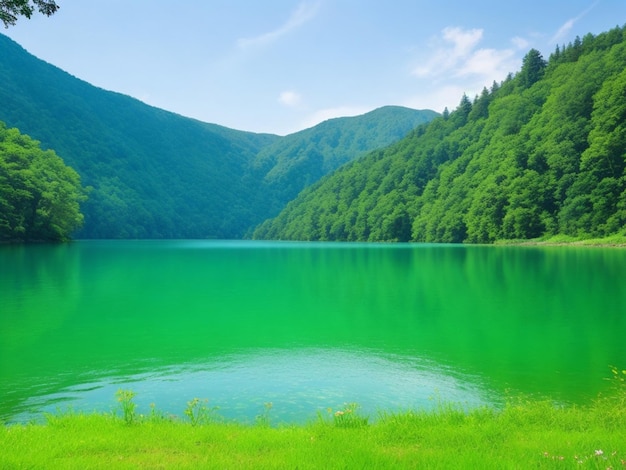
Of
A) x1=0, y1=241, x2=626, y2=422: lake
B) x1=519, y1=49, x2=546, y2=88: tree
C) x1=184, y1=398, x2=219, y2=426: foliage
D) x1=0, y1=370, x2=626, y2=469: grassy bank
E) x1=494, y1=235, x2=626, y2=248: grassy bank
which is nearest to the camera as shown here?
x1=0, y1=370, x2=626, y2=469: grassy bank

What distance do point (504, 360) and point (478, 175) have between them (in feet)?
381

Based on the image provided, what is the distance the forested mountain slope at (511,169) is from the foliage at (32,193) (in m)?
82.9

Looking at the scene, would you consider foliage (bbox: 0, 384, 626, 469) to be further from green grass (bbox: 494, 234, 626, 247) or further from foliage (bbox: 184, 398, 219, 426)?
green grass (bbox: 494, 234, 626, 247)

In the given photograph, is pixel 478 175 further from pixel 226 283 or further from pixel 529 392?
pixel 529 392

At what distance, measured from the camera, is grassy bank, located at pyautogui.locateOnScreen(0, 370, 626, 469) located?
19.4ft

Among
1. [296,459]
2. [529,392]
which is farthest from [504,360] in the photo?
[296,459]

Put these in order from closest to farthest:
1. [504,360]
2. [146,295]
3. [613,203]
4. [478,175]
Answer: [504,360] → [146,295] → [613,203] → [478,175]

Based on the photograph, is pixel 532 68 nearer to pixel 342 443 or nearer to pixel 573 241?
pixel 573 241

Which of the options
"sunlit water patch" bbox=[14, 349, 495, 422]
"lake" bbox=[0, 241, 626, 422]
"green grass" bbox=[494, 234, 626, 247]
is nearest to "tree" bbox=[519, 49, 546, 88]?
"green grass" bbox=[494, 234, 626, 247]

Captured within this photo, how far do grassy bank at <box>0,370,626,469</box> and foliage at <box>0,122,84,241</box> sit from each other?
269ft

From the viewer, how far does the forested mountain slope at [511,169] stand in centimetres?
8812

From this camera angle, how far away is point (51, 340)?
15992 mm

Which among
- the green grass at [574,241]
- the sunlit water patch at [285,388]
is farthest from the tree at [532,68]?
the sunlit water patch at [285,388]

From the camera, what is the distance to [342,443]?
6703 mm
